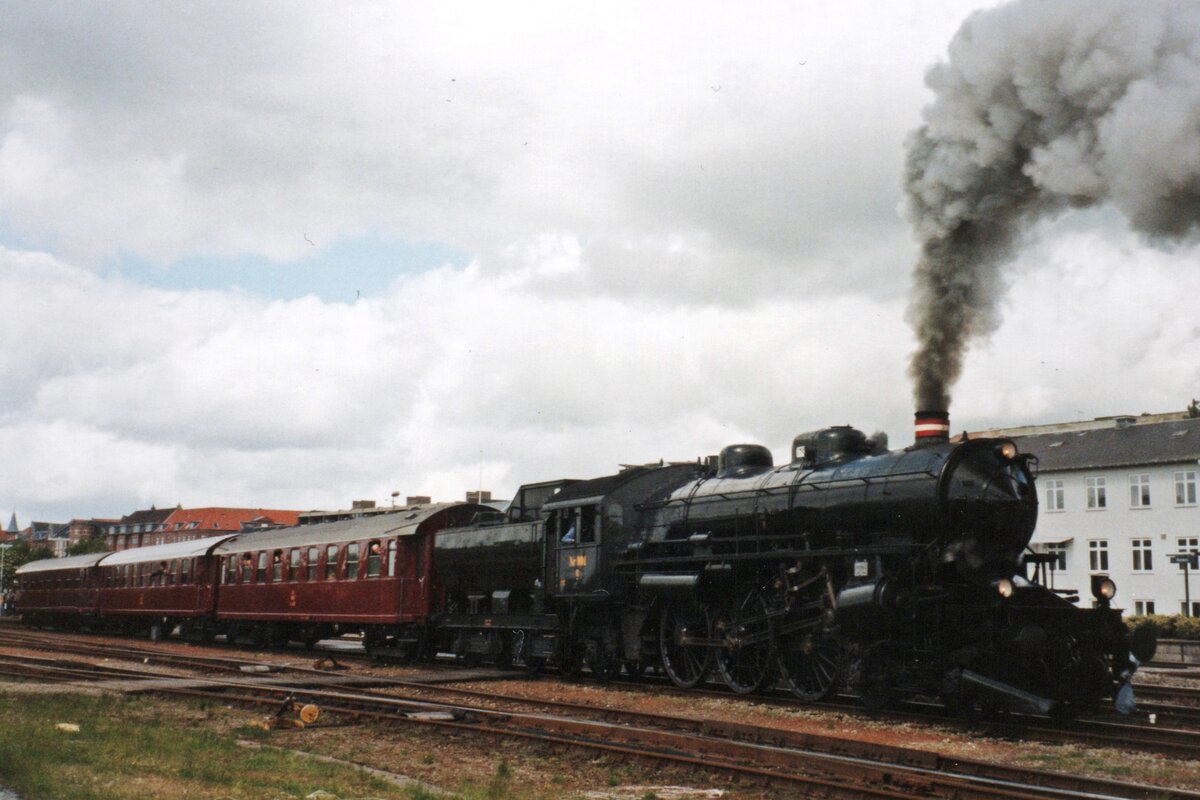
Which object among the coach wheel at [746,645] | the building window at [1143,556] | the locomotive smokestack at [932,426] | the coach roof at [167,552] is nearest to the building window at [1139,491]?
the building window at [1143,556]

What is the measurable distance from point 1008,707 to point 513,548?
10.8m

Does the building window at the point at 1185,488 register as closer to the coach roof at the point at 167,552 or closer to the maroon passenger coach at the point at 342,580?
the maroon passenger coach at the point at 342,580

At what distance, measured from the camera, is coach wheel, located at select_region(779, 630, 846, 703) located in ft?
47.0

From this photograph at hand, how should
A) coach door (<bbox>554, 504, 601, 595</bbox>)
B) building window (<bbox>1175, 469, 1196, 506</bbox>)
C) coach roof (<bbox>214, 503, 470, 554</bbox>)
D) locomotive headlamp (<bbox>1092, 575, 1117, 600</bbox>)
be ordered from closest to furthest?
locomotive headlamp (<bbox>1092, 575, 1117, 600</bbox>) < coach door (<bbox>554, 504, 601, 595</bbox>) < coach roof (<bbox>214, 503, 470, 554</bbox>) < building window (<bbox>1175, 469, 1196, 506</bbox>)

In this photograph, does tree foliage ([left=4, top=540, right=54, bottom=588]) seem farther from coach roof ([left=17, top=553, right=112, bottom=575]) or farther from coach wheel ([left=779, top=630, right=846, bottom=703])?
coach wheel ([left=779, top=630, right=846, bottom=703])

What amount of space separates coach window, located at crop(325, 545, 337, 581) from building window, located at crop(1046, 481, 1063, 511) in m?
32.8

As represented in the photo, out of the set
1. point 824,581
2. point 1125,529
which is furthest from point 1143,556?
point 824,581

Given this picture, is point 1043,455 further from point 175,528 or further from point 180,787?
point 175,528

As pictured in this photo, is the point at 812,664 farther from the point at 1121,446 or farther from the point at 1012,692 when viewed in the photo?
the point at 1121,446

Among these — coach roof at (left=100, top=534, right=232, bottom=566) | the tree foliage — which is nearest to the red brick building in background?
the tree foliage

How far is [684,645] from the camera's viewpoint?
16641mm

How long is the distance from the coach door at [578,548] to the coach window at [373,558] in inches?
245

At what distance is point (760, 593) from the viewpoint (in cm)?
1545

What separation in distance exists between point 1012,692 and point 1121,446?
37.2 meters
